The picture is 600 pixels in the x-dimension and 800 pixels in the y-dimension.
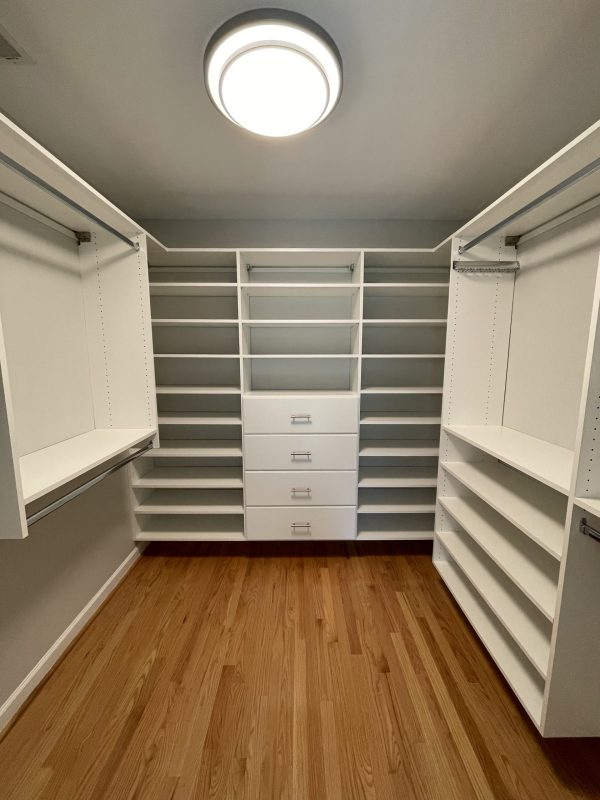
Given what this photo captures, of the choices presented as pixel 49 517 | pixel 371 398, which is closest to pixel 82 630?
pixel 49 517

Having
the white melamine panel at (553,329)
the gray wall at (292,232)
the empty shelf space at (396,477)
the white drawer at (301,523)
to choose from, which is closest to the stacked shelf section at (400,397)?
the empty shelf space at (396,477)

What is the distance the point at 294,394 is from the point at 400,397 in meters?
0.88

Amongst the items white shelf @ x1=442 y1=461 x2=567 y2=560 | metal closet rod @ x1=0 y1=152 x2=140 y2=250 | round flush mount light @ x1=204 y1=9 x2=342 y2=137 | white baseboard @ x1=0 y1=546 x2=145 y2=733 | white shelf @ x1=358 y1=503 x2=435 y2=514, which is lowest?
white baseboard @ x1=0 y1=546 x2=145 y2=733

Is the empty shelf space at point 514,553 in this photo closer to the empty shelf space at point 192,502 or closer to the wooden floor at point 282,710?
the wooden floor at point 282,710

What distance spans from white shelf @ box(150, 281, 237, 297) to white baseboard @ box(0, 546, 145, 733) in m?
1.78

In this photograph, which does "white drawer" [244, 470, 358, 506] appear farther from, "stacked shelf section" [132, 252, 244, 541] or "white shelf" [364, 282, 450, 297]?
"white shelf" [364, 282, 450, 297]

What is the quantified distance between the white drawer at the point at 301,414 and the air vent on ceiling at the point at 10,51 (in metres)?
1.55

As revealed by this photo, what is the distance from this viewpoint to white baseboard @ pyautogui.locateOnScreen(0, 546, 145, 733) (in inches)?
47.3

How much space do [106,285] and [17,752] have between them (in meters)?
1.94

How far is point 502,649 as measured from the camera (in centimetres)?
132

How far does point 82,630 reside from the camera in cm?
159

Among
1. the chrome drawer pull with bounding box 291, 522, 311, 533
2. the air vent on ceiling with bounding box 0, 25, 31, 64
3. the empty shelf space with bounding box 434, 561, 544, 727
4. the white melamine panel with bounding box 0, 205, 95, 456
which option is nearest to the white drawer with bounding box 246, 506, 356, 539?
the chrome drawer pull with bounding box 291, 522, 311, 533

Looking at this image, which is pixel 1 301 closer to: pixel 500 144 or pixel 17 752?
pixel 17 752

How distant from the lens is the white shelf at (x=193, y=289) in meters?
1.88
